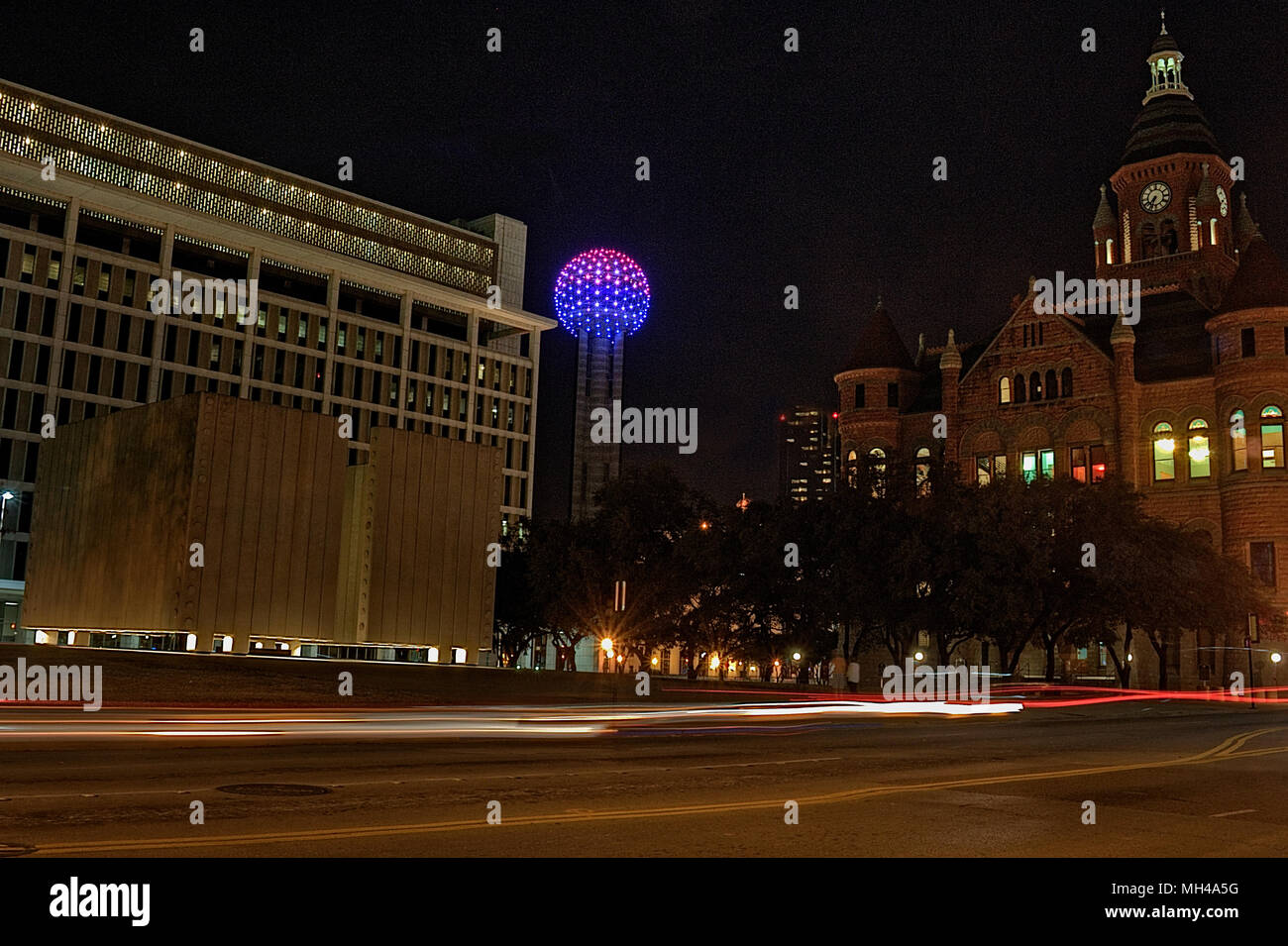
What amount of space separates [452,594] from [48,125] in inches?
2294

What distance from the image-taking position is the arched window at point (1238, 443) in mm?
70438

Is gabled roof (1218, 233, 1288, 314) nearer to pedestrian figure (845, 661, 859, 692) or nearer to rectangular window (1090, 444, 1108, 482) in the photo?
rectangular window (1090, 444, 1108, 482)

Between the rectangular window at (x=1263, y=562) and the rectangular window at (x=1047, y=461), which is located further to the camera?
the rectangular window at (x=1047, y=461)

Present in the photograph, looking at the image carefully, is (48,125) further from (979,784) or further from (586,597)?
(979,784)

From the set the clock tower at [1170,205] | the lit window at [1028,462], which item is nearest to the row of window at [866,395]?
the lit window at [1028,462]

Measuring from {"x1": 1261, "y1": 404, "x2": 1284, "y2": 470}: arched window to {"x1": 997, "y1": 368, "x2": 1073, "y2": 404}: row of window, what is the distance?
1200 centimetres

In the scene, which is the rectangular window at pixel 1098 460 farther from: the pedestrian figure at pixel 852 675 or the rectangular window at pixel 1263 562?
the pedestrian figure at pixel 852 675

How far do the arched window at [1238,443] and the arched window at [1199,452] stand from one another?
6.17 ft

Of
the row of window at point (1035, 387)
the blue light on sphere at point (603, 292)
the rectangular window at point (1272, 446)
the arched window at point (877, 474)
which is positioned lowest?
the arched window at point (877, 474)

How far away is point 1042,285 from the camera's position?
81.8 metres

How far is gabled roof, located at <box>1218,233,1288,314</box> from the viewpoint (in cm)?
7125

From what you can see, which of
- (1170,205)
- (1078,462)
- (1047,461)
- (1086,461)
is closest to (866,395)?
(1047,461)

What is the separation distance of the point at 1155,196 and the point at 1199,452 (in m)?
31.4
